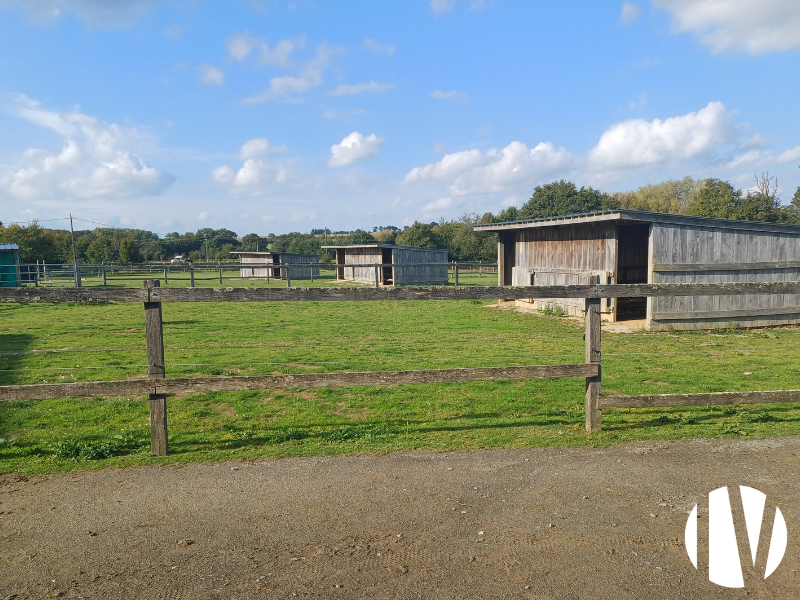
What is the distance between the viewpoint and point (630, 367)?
34.5 feet

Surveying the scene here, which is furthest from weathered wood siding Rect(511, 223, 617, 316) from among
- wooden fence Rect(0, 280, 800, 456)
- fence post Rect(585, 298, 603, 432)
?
fence post Rect(585, 298, 603, 432)

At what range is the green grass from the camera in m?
6.13

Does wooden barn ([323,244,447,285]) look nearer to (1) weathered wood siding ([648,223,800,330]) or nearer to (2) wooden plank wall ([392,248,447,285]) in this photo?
(2) wooden plank wall ([392,248,447,285])

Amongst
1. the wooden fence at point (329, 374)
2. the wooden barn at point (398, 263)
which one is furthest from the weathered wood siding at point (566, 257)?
the wooden barn at point (398, 263)

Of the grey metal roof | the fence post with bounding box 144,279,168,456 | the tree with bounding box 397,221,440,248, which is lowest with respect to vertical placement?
the fence post with bounding box 144,279,168,456

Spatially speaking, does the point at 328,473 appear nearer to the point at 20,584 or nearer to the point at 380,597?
the point at 380,597

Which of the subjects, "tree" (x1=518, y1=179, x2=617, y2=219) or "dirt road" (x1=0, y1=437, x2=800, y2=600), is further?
"tree" (x1=518, y1=179, x2=617, y2=219)

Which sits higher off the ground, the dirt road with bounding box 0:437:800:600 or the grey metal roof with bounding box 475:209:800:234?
the grey metal roof with bounding box 475:209:800:234

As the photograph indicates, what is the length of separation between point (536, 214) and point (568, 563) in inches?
2812

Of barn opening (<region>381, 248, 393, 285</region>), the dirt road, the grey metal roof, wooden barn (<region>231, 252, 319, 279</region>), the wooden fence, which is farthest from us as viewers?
wooden barn (<region>231, 252, 319, 279</region>)

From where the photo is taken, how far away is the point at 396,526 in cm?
419

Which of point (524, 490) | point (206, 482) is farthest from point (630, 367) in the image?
point (206, 482)

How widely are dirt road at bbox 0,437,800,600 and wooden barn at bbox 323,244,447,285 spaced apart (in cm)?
3242

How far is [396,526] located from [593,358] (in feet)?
10.2
